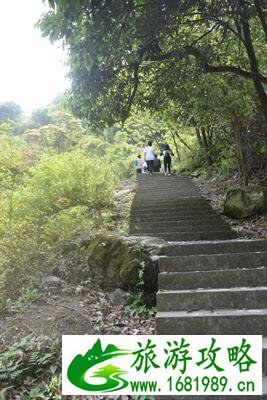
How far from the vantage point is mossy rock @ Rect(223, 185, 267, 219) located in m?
8.83

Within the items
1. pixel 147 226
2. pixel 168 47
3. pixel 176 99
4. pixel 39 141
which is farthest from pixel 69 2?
pixel 39 141

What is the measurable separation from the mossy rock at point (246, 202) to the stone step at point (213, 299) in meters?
4.66

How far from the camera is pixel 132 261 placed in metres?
5.56

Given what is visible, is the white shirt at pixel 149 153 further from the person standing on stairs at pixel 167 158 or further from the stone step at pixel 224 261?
the stone step at pixel 224 261

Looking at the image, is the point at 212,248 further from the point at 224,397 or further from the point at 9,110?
the point at 9,110

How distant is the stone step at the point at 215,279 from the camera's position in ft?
15.5

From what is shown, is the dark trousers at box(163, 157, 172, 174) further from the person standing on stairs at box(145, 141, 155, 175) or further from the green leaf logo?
the green leaf logo

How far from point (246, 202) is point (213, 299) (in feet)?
16.4

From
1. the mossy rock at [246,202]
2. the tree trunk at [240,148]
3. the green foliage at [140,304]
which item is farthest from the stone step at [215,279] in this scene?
the tree trunk at [240,148]

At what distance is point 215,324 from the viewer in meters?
4.09

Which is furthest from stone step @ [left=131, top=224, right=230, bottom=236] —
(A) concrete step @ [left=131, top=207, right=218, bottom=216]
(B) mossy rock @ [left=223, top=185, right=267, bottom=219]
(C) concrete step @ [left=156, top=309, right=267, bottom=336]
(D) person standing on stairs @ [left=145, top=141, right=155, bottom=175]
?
(D) person standing on stairs @ [left=145, top=141, right=155, bottom=175]

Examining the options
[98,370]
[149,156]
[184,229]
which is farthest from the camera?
[149,156]

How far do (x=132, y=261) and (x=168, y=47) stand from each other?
13.6 feet

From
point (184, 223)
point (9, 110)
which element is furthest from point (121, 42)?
point (9, 110)
